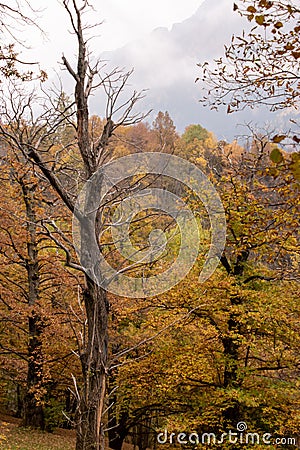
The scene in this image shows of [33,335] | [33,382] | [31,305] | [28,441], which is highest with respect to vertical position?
[31,305]

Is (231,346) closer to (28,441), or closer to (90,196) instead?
(28,441)

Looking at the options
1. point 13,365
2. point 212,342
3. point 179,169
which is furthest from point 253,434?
point 13,365

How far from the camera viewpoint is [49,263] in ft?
49.6

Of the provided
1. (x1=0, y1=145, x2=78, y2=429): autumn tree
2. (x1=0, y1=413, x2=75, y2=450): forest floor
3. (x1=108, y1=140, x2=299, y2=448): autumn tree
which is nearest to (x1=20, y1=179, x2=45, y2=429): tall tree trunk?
(x1=0, y1=145, x2=78, y2=429): autumn tree

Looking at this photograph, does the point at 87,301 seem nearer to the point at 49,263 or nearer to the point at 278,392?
the point at 278,392

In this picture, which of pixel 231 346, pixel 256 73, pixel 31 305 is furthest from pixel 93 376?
pixel 31 305

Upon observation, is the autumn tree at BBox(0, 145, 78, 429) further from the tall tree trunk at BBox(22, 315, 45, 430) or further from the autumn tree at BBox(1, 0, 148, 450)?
the autumn tree at BBox(1, 0, 148, 450)

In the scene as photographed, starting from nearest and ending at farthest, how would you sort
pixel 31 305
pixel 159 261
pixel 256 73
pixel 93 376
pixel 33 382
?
pixel 93 376, pixel 256 73, pixel 159 261, pixel 31 305, pixel 33 382

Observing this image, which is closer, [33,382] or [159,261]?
[159,261]

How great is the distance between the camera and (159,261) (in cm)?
1344

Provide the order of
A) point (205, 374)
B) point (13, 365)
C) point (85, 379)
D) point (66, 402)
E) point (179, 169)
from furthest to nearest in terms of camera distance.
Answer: point (66, 402)
point (13, 365)
point (179, 169)
point (205, 374)
point (85, 379)

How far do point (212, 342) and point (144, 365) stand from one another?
2.06 meters

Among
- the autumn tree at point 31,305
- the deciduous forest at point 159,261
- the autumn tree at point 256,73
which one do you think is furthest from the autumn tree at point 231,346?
the autumn tree at point 256,73

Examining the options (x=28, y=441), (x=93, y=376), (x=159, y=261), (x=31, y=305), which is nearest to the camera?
(x=93, y=376)
